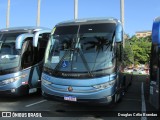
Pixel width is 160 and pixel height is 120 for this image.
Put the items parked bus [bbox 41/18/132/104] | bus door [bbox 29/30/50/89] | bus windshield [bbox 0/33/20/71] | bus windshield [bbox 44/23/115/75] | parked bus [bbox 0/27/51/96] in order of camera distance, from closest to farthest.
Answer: parked bus [bbox 41/18/132/104] → bus windshield [bbox 44/23/115/75] → parked bus [bbox 0/27/51/96] → bus windshield [bbox 0/33/20/71] → bus door [bbox 29/30/50/89]

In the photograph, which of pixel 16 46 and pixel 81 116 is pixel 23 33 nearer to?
pixel 16 46

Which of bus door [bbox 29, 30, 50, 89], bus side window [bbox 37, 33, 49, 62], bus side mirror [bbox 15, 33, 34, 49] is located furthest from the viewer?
bus side window [bbox 37, 33, 49, 62]

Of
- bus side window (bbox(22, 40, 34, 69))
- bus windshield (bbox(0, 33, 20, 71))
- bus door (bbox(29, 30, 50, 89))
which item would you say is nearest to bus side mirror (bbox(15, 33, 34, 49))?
bus side window (bbox(22, 40, 34, 69))

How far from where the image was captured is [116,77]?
30.9ft

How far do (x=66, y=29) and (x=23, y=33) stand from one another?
2890 millimetres

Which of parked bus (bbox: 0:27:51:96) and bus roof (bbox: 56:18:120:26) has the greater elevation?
bus roof (bbox: 56:18:120:26)

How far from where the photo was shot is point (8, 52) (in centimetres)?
1184

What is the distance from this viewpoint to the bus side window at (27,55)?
11.8m

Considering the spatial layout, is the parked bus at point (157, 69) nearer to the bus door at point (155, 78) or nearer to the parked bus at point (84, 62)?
the bus door at point (155, 78)

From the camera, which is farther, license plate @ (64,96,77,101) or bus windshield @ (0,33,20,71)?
bus windshield @ (0,33,20,71)

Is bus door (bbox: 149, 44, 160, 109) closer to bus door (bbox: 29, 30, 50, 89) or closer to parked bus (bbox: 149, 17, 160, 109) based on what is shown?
parked bus (bbox: 149, 17, 160, 109)

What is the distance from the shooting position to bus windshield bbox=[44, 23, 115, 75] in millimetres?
9095

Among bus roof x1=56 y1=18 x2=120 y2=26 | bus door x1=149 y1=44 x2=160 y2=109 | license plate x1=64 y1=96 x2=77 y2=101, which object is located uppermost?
bus roof x1=56 y1=18 x2=120 y2=26

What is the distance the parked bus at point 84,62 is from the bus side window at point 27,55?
2.00 meters
